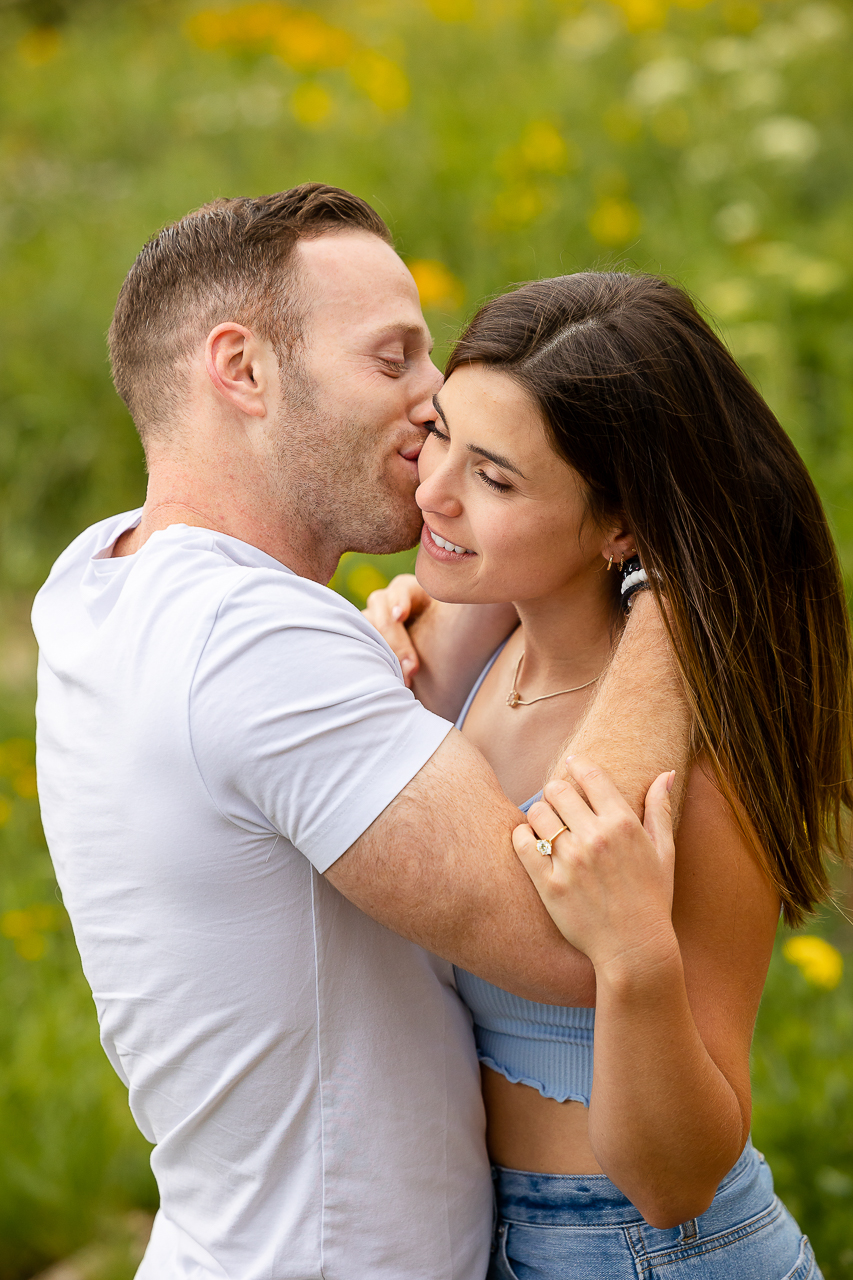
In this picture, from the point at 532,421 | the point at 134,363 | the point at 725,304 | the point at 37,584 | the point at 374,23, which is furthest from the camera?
the point at 374,23

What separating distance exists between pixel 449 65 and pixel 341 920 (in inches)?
244

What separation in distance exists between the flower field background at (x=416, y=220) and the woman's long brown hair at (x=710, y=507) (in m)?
1.24

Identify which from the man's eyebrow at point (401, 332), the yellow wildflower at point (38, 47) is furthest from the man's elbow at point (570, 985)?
the yellow wildflower at point (38, 47)

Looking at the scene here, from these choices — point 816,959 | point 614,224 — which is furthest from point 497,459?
point 614,224

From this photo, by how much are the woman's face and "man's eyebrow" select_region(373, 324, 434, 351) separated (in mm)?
141

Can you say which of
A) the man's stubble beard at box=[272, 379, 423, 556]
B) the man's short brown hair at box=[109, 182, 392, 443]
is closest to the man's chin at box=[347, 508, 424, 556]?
the man's stubble beard at box=[272, 379, 423, 556]

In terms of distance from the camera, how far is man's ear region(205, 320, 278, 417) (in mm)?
1859

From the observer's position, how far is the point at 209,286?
1.93m

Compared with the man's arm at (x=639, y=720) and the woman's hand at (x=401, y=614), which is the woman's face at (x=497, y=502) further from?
the woman's hand at (x=401, y=614)

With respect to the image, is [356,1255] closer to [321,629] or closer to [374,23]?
[321,629]

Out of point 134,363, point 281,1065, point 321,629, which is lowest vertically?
point 281,1065

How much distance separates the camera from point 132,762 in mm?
1513

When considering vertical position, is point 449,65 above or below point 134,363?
above

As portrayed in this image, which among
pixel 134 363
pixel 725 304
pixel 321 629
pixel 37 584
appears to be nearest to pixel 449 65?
pixel 725 304
